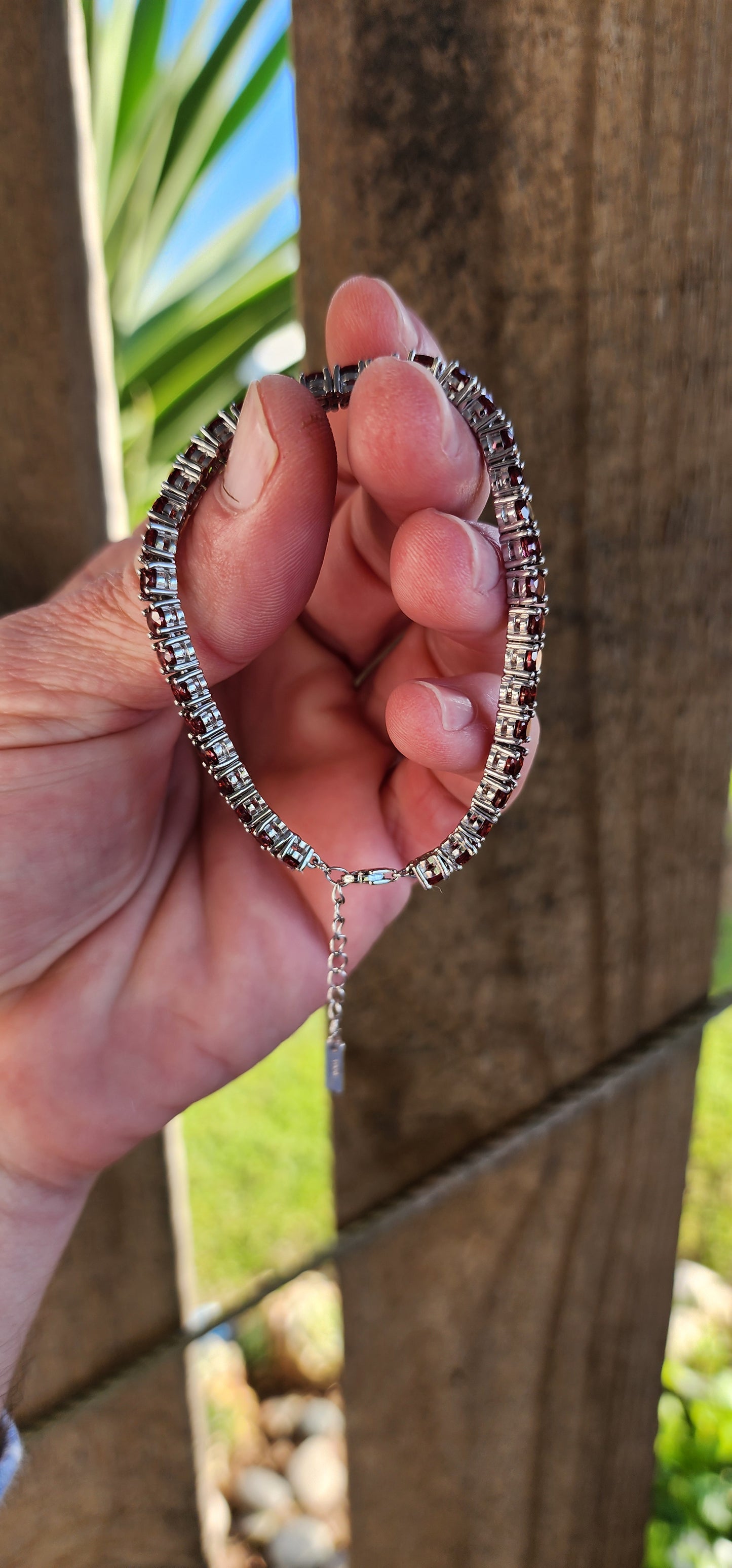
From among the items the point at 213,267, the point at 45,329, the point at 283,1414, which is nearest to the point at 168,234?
the point at 213,267

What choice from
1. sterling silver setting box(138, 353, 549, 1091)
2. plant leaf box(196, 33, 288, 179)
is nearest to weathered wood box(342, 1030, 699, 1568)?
sterling silver setting box(138, 353, 549, 1091)

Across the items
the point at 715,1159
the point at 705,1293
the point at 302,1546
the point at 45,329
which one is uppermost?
the point at 45,329

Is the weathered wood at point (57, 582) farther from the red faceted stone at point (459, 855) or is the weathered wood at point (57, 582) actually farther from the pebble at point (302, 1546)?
the pebble at point (302, 1546)

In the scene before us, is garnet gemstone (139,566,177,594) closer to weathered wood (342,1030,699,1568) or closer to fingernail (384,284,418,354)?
fingernail (384,284,418,354)

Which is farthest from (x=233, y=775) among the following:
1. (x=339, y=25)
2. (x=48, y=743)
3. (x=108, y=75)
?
(x=108, y=75)

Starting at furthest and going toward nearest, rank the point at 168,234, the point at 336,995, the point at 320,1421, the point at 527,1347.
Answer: the point at 168,234, the point at 320,1421, the point at 527,1347, the point at 336,995

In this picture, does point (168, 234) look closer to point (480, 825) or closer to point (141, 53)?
point (141, 53)

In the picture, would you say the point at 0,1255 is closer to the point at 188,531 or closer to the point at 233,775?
the point at 233,775
